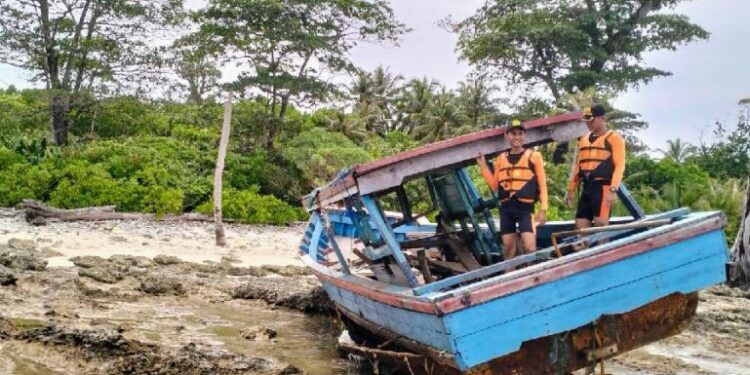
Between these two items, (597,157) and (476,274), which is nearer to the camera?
(476,274)

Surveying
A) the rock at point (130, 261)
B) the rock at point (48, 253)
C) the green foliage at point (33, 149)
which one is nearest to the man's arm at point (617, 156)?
the rock at point (130, 261)

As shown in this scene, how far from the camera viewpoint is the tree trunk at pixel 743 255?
41.7 feet

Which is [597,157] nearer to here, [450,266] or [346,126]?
[450,266]

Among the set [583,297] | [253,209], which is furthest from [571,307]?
[253,209]

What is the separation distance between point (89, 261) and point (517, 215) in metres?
8.76

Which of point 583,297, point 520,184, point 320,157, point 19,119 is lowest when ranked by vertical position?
point 583,297

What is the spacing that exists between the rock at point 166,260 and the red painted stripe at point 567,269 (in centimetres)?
971

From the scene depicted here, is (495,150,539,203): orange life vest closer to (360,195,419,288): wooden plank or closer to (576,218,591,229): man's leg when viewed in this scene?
(576,218,591,229): man's leg

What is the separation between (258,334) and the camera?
851cm

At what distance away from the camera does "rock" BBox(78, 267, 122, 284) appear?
11328mm

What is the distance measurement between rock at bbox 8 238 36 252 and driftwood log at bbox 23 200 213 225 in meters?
2.38

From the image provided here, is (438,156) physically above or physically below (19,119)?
below

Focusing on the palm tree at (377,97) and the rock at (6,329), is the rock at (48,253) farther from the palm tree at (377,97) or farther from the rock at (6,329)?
the palm tree at (377,97)

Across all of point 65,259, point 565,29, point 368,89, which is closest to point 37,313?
point 65,259
